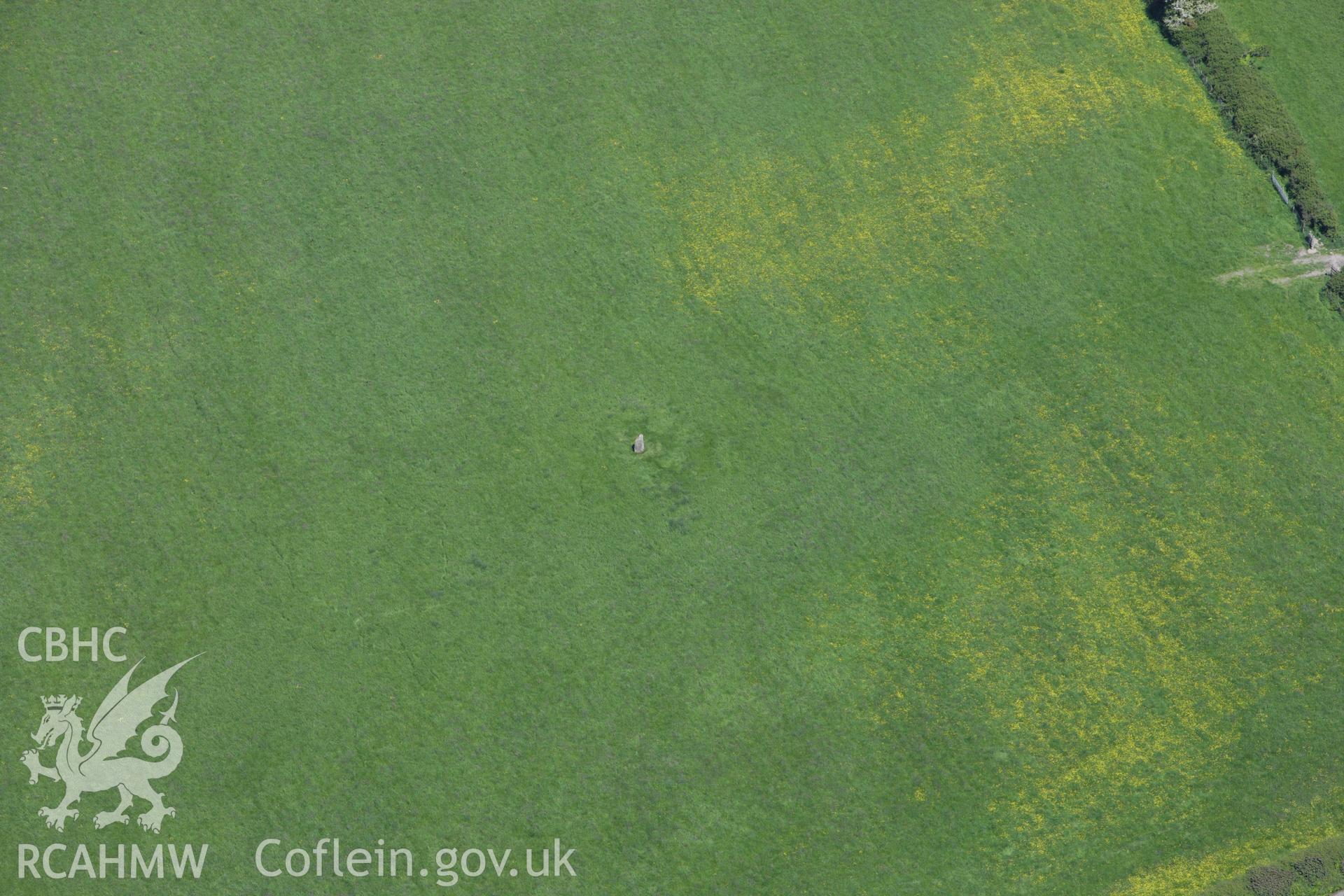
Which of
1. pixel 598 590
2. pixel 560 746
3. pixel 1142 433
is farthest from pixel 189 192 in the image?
pixel 1142 433

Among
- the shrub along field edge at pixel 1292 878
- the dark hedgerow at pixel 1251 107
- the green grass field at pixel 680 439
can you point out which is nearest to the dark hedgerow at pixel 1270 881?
the shrub along field edge at pixel 1292 878

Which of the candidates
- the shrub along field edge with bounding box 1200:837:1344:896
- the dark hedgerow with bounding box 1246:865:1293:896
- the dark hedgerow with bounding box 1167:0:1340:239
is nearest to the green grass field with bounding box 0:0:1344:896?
the shrub along field edge with bounding box 1200:837:1344:896

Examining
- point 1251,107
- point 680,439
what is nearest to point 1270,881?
point 680,439

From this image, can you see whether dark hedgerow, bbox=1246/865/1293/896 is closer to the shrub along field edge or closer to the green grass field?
the shrub along field edge

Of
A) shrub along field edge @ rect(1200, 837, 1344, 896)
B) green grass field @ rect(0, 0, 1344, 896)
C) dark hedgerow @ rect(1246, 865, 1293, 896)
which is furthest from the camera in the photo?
green grass field @ rect(0, 0, 1344, 896)

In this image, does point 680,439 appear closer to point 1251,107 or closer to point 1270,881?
point 1270,881
